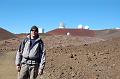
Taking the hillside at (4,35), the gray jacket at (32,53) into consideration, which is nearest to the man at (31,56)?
the gray jacket at (32,53)

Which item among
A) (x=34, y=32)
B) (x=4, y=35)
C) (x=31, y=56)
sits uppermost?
(x=4, y=35)

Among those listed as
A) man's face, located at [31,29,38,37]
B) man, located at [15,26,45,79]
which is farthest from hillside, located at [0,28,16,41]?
man's face, located at [31,29,38,37]

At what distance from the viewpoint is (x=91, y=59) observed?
16953 millimetres

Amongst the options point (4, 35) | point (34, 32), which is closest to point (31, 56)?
point (34, 32)

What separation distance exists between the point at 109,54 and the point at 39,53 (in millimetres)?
9487

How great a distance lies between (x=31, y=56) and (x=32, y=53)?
0.08 m

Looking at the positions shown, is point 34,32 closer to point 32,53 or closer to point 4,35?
point 32,53

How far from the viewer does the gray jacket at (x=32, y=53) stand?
346 inches

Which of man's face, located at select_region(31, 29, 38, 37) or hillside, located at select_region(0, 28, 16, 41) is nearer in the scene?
man's face, located at select_region(31, 29, 38, 37)

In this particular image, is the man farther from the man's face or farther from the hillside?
the hillside

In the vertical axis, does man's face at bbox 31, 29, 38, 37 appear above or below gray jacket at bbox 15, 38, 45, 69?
above

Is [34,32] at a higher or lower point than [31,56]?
higher

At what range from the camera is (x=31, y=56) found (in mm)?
8758

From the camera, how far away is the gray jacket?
8789 millimetres
